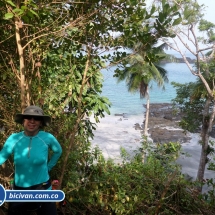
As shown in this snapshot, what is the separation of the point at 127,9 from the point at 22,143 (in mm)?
1678

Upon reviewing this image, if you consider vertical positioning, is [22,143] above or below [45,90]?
below

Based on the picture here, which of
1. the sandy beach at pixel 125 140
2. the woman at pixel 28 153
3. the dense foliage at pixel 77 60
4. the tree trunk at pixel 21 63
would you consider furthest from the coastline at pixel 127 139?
the woman at pixel 28 153

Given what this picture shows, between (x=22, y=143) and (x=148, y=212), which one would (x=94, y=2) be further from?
(x=148, y=212)

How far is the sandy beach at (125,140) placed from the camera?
67.7 feet

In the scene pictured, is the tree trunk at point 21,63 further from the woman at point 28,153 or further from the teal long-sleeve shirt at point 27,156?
the teal long-sleeve shirt at point 27,156

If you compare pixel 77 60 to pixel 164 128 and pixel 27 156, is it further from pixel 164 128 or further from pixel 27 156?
pixel 164 128

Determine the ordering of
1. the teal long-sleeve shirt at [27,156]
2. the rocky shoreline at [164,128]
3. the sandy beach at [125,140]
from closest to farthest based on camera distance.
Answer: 1. the teal long-sleeve shirt at [27,156]
2. the sandy beach at [125,140]
3. the rocky shoreline at [164,128]

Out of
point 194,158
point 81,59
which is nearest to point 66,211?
point 81,59

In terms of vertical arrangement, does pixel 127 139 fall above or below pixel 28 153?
below

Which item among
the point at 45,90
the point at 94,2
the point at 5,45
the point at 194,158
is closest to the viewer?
the point at 94,2

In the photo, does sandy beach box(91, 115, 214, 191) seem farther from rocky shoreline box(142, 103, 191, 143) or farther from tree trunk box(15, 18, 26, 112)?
tree trunk box(15, 18, 26, 112)

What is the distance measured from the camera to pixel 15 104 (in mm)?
3115

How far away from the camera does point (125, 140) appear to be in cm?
2662

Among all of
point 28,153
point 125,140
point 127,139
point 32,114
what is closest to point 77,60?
point 32,114
